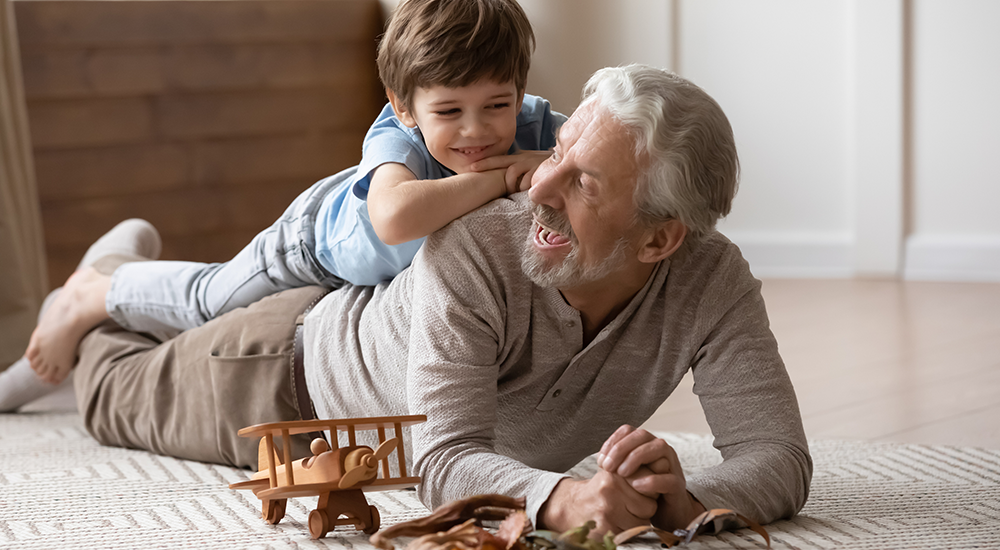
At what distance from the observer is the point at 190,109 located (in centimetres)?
349

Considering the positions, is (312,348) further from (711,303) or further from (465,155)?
(711,303)

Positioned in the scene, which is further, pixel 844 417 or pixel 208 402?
pixel 844 417

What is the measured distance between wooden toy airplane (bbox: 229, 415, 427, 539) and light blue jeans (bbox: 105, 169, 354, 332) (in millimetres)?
608

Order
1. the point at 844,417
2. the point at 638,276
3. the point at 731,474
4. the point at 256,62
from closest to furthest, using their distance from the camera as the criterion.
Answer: the point at 731,474
the point at 638,276
the point at 844,417
the point at 256,62

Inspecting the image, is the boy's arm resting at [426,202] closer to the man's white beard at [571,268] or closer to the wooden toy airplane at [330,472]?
the man's white beard at [571,268]

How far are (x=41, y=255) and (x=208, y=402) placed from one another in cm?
135

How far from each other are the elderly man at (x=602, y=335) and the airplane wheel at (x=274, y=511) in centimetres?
23

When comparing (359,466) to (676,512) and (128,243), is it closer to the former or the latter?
(676,512)

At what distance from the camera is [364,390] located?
4.94ft

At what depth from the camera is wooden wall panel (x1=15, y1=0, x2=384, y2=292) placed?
3.21m

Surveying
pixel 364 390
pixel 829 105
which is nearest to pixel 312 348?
pixel 364 390

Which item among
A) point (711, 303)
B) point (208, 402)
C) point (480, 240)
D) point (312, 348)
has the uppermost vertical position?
point (480, 240)

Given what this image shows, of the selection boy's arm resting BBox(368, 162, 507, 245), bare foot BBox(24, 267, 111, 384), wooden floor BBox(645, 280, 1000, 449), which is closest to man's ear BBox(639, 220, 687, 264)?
boy's arm resting BBox(368, 162, 507, 245)

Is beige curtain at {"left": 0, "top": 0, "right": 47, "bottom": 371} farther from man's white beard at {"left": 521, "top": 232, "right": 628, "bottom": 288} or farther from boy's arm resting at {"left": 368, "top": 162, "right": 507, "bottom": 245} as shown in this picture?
man's white beard at {"left": 521, "top": 232, "right": 628, "bottom": 288}
